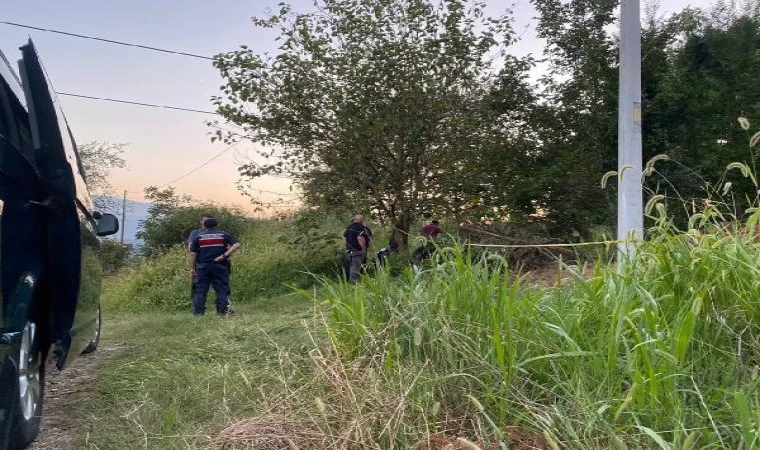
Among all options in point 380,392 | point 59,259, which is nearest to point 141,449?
point 59,259

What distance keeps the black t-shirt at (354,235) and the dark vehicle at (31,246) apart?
25.1ft

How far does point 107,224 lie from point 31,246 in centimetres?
238

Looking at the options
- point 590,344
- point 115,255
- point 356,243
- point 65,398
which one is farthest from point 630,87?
point 115,255

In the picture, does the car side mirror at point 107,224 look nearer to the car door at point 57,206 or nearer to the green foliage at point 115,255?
the car door at point 57,206

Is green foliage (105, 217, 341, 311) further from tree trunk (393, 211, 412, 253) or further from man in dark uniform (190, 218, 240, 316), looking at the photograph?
man in dark uniform (190, 218, 240, 316)

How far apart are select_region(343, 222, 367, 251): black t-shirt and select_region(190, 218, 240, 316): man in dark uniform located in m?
2.65

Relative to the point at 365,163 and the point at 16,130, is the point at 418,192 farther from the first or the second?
the point at 16,130

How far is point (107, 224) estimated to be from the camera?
18.0ft

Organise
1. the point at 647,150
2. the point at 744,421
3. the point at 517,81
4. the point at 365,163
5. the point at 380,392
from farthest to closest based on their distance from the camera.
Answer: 1. the point at 365,163
2. the point at 517,81
3. the point at 647,150
4. the point at 380,392
5. the point at 744,421

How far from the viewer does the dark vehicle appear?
9.47 feet

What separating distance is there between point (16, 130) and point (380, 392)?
2.26 m

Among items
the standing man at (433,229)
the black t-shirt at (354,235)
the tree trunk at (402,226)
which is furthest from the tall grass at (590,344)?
the tree trunk at (402,226)

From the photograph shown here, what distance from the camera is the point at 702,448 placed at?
2.20 meters

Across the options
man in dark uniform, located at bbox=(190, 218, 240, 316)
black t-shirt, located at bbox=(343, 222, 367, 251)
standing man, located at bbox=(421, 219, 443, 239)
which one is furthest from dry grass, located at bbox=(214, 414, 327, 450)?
black t-shirt, located at bbox=(343, 222, 367, 251)
